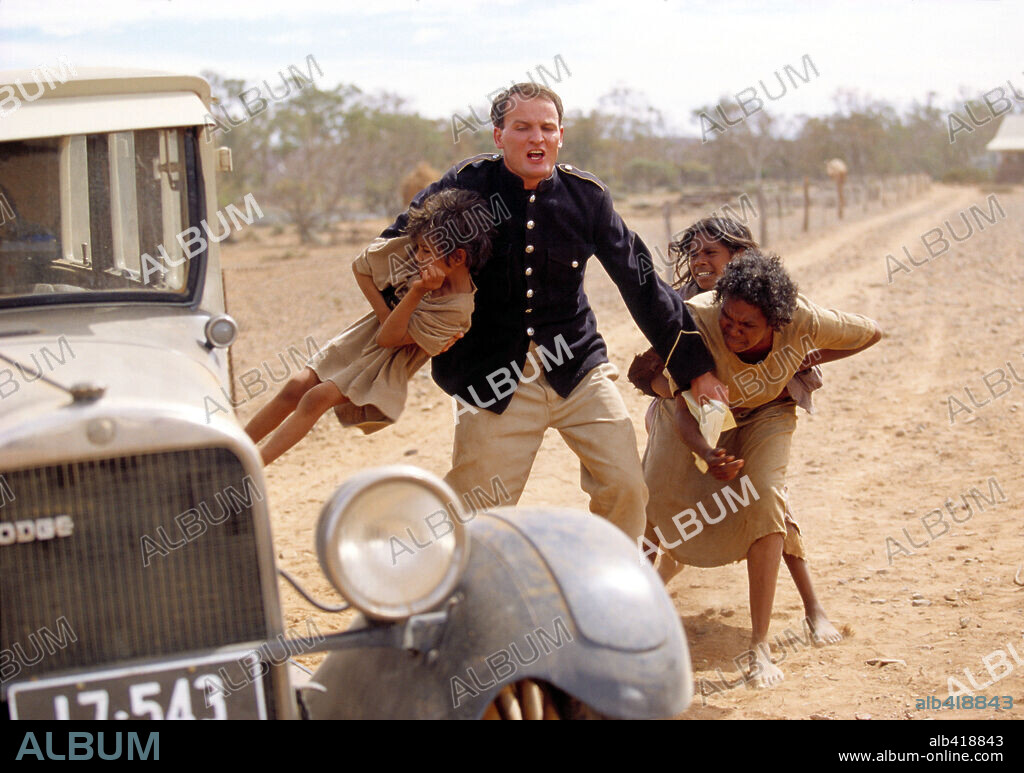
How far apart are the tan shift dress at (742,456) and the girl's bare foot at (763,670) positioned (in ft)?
1.29

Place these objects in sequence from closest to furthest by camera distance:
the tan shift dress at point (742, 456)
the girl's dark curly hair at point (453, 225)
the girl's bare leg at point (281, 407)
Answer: the girl's dark curly hair at point (453, 225)
the girl's bare leg at point (281, 407)
the tan shift dress at point (742, 456)

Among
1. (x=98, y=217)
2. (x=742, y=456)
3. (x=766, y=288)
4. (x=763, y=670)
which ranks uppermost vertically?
(x=98, y=217)

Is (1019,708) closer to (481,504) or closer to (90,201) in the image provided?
(481,504)

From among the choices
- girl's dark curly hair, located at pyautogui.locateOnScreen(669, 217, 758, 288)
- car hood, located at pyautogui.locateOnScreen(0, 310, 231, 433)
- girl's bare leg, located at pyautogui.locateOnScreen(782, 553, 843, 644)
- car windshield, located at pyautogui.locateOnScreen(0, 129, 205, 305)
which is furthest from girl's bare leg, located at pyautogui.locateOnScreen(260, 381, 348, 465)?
girl's bare leg, located at pyautogui.locateOnScreen(782, 553, 843, 644)

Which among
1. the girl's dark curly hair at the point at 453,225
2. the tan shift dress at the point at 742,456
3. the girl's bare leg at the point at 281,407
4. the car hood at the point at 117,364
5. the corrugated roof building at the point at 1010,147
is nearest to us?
the car hood at the point at 117,364

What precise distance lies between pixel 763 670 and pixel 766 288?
4.67 feet

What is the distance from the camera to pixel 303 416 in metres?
3.95

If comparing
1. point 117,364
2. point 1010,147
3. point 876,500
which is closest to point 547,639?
point 117,364

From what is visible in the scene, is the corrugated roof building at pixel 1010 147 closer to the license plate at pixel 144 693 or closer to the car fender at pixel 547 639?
the car fender at pixel 547 639

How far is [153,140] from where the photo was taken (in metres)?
3.65

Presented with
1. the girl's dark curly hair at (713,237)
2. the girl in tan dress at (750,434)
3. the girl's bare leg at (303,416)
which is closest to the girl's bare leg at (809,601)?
the girl in tan dress at (750,434)

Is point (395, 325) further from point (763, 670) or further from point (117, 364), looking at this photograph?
point (763, 670)

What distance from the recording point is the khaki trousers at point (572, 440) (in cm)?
407

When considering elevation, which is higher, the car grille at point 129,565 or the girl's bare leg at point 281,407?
the girl's bare leg at point 281,407
